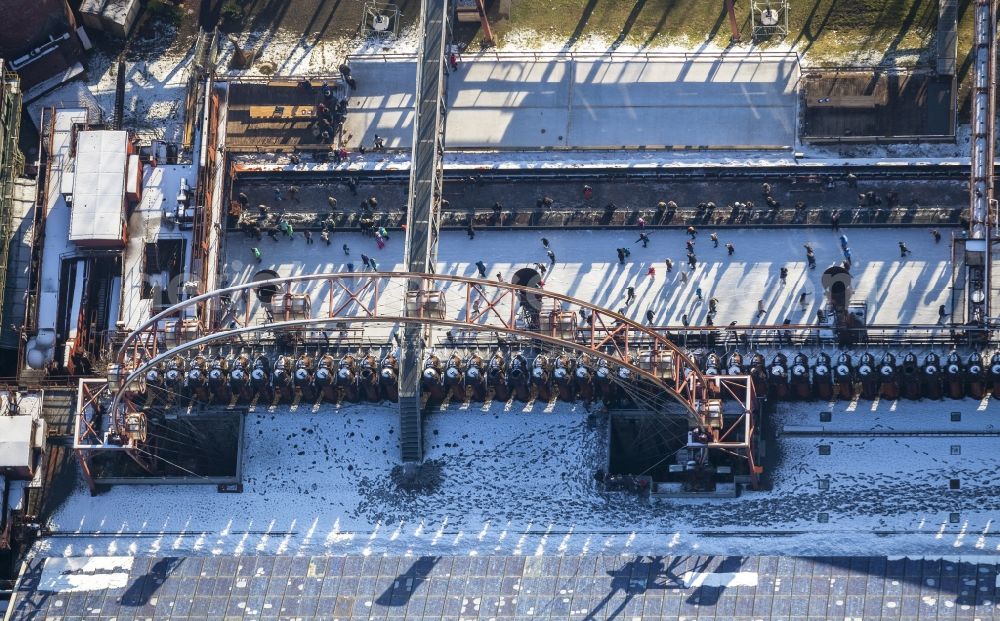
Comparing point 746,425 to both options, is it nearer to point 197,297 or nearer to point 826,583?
point 826,583

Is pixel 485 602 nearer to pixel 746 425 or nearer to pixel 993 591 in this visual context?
pixel 746 425

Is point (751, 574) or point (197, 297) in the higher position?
point (197, 297)

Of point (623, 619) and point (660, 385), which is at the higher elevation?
point (660, 385)

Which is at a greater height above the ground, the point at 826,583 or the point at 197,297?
the point at 197,297

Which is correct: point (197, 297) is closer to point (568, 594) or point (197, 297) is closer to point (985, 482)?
point (568, 594)

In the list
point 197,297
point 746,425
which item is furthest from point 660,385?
point 197,297

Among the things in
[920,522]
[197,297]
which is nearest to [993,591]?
[920,522]

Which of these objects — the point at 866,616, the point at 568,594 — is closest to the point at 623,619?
the point at 568,594
